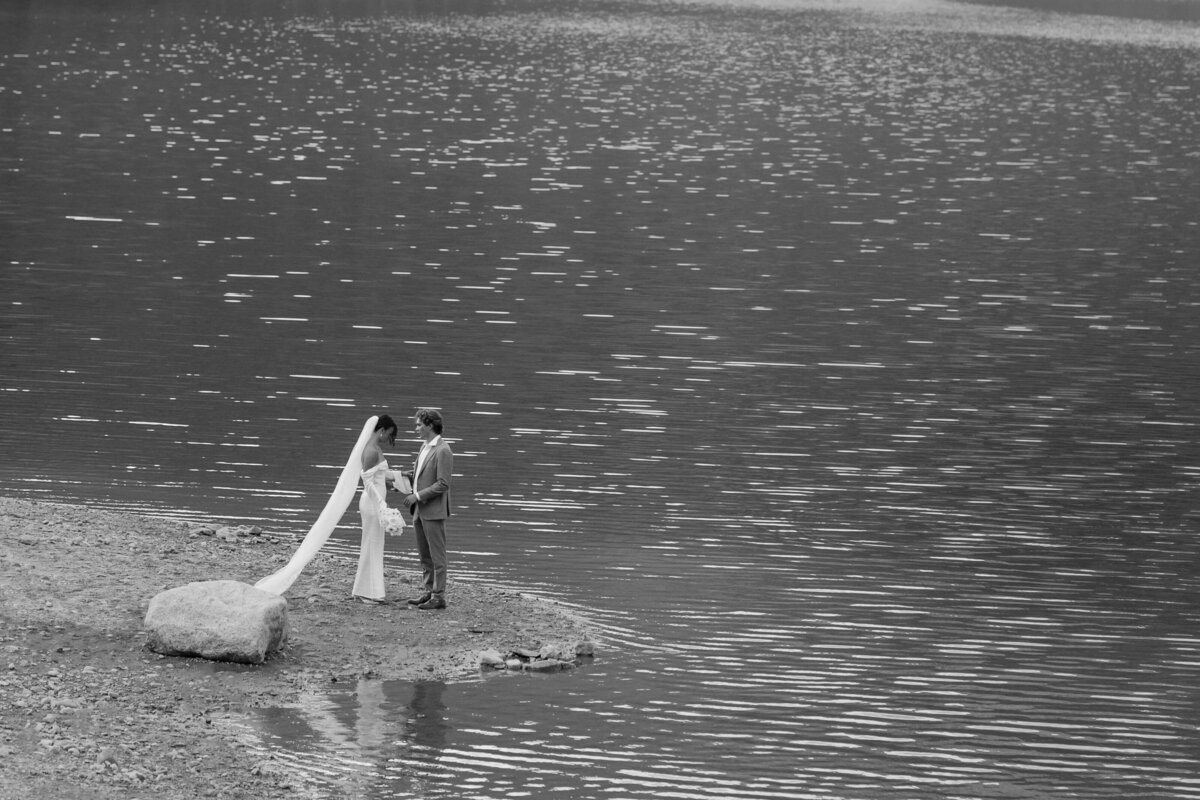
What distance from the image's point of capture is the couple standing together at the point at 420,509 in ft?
66.5

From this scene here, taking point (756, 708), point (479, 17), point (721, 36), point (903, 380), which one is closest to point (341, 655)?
point (756, 708)

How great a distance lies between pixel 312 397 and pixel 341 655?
12994 mm

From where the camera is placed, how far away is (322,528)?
20.2m

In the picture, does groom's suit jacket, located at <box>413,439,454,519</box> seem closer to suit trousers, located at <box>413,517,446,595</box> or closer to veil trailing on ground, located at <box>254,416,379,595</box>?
suit trousers, located at <box>413,517,446,595</box>

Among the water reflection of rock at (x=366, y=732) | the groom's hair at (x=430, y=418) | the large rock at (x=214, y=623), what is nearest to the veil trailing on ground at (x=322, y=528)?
the groom's hair at (x=430, y=418)

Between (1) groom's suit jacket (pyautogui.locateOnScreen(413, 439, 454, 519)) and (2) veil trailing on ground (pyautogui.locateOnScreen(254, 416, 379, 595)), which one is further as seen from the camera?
(1) groom's suit jacket (pyautogui.locateOnScreen(413, 439, 454, 519))

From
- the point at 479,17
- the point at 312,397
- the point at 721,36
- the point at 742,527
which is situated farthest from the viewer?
the point at 479,17

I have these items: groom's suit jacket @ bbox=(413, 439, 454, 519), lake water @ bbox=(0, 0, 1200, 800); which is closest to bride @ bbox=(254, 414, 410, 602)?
groom's suit jacket @ bbox=(413, 439, 454, 519)

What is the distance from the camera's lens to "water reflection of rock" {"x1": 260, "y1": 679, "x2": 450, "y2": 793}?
1622 cm

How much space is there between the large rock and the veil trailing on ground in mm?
986

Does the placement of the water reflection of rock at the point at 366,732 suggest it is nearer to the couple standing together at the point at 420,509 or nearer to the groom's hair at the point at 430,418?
the couple standing together at the point at 420,509

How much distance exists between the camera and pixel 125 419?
29406 millimetres

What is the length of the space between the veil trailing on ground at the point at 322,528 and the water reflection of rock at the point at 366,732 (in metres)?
2.10

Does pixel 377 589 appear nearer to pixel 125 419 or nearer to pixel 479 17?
pixel 125 419
